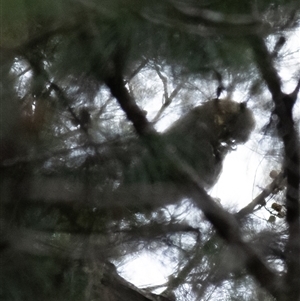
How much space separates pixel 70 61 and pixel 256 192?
34cm

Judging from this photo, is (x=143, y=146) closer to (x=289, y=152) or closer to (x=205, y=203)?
(x=205, y=203)

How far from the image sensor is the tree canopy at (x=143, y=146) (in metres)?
0.65

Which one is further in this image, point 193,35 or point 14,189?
point 193,35

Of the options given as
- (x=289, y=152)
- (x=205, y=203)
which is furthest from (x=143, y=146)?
(x=289, y=152)

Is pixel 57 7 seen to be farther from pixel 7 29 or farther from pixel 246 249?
pixel 246 249

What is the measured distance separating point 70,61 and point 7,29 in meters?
0.10

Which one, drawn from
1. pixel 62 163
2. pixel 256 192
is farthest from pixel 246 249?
pixel 62 163

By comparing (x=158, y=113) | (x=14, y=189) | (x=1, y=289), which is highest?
(x=158, y=113)

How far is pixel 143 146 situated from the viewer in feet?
2.30

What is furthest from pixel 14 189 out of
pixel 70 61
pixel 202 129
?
pixel 202 129

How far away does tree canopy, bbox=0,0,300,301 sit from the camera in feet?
2.12

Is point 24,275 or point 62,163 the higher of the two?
point 62,163

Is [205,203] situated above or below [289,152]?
below

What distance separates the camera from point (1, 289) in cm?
63
